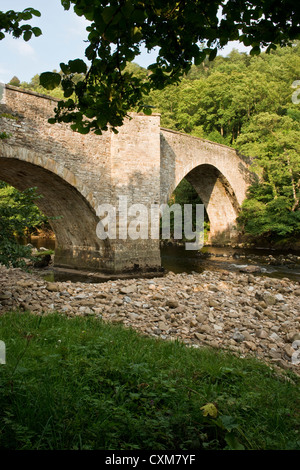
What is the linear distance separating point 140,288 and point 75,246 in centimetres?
475

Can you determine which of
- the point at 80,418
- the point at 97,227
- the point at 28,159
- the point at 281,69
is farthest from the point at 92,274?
the point at 281,69

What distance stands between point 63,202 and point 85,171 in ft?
4.98

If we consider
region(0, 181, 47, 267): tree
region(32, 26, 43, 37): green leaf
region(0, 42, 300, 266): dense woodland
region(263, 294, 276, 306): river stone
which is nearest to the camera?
region(32, 26, 43, 37): green leaf

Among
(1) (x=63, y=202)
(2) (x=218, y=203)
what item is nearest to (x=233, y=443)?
(1) (x=63, y=202)

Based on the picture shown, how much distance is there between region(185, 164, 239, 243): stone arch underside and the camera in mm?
19641

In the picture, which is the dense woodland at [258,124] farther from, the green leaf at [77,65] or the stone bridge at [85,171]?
the green leaf at [77,65]

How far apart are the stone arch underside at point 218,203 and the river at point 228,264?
10.9ft

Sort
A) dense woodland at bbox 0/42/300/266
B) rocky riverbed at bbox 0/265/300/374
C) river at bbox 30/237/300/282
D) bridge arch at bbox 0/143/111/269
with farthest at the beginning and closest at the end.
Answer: dense woodland at bbox 0/42/300/266
river at bbox 30/237/300/282
bridge arch at bbox 0/143/111/269
rocky riverbed at bbox 0/265/300/374

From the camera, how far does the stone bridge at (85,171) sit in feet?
28.3

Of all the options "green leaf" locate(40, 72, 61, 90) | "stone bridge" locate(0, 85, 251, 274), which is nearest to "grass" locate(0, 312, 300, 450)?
"green leaf" locate(40, 72, 61, 90)

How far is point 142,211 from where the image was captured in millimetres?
11180

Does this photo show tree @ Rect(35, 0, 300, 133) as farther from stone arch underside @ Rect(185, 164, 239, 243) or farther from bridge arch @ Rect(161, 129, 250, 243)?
stone arch underside @ Rect(185, 164, 239, 243)

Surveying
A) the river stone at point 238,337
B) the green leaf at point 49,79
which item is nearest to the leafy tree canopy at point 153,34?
the green leaf at point 49,79

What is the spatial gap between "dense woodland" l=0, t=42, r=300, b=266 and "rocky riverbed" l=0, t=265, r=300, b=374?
7485mm
